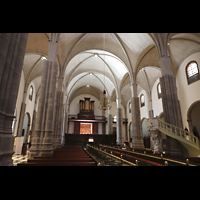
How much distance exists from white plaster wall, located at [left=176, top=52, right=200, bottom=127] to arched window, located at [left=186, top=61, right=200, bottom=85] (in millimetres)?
302

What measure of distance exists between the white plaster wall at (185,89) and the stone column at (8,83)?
44.3 feet

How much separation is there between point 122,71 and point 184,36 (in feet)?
24.3

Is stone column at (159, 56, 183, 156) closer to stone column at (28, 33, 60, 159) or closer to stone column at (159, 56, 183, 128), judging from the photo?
stone column at (159, 56, 183, 128)

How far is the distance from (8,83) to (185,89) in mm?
14449

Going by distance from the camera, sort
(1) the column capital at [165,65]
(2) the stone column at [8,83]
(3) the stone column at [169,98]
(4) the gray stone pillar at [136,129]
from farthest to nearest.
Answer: (4) the gray stone pillar at [136,129] < (1) the column capital at [165,65] < (3) the stone column at [169,98] < (2) the stone column at [8,83]

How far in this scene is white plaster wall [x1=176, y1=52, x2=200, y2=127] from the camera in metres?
11.6

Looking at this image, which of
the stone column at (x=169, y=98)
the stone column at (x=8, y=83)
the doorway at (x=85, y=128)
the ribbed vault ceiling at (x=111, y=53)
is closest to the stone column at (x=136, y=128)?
the ribbed vault ceiling at (x=111, y=53)

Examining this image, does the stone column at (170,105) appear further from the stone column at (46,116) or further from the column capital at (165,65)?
the stone column at (46,116)

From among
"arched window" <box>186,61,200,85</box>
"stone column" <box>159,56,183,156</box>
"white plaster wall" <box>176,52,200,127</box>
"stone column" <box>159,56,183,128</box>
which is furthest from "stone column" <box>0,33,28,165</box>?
"arched window" <box>186,61,200,85</box>

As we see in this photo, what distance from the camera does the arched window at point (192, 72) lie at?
Answer: 11.6 metres

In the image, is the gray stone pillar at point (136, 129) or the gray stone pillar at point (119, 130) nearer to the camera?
the gray stone pillar at point (136, 129)
